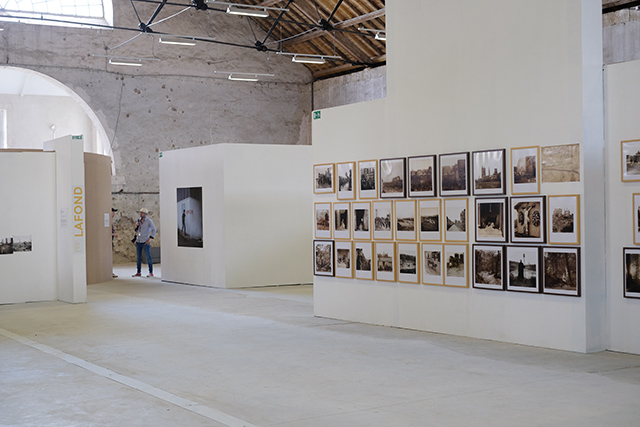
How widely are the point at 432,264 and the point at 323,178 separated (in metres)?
2.36

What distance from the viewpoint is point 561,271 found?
8289mm

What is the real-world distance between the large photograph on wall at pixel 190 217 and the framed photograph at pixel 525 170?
9.37 m

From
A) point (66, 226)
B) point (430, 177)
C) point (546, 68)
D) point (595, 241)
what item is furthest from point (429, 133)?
point (66, 226)

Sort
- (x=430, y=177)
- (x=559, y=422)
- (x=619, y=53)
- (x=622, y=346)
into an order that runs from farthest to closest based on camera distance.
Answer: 1. (x=619, y=53)
2. (x=430, y=177)
3. (x=622, y=346)
4. (x=559, y=422)

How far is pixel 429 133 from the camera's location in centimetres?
978

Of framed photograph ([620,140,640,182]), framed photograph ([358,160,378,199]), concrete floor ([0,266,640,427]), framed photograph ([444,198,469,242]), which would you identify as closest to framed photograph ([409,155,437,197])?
framed photograph ([444,198,469,242])

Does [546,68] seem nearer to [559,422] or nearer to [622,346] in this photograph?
[622,346]

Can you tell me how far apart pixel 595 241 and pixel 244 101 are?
70.3ft

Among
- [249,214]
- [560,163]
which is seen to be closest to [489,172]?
[560,163]

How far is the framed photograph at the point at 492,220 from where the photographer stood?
8852mm

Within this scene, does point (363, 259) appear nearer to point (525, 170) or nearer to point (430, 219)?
point (430, 219)

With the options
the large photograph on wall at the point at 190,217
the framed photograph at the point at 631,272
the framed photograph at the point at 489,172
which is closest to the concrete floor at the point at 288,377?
the framed photograph at the point at 631,272

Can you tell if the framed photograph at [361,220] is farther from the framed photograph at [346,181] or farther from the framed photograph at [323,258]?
the framed photograph at [323,258]

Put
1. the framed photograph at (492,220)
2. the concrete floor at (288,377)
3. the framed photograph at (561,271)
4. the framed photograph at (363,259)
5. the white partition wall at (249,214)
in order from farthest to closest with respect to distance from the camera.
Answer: the white partition wall at (249,214) < the framed photograph at (363,259) < the framed photograph at (492,220) < the framed photograph at (561,271) < the concrete floor at (288,377)
